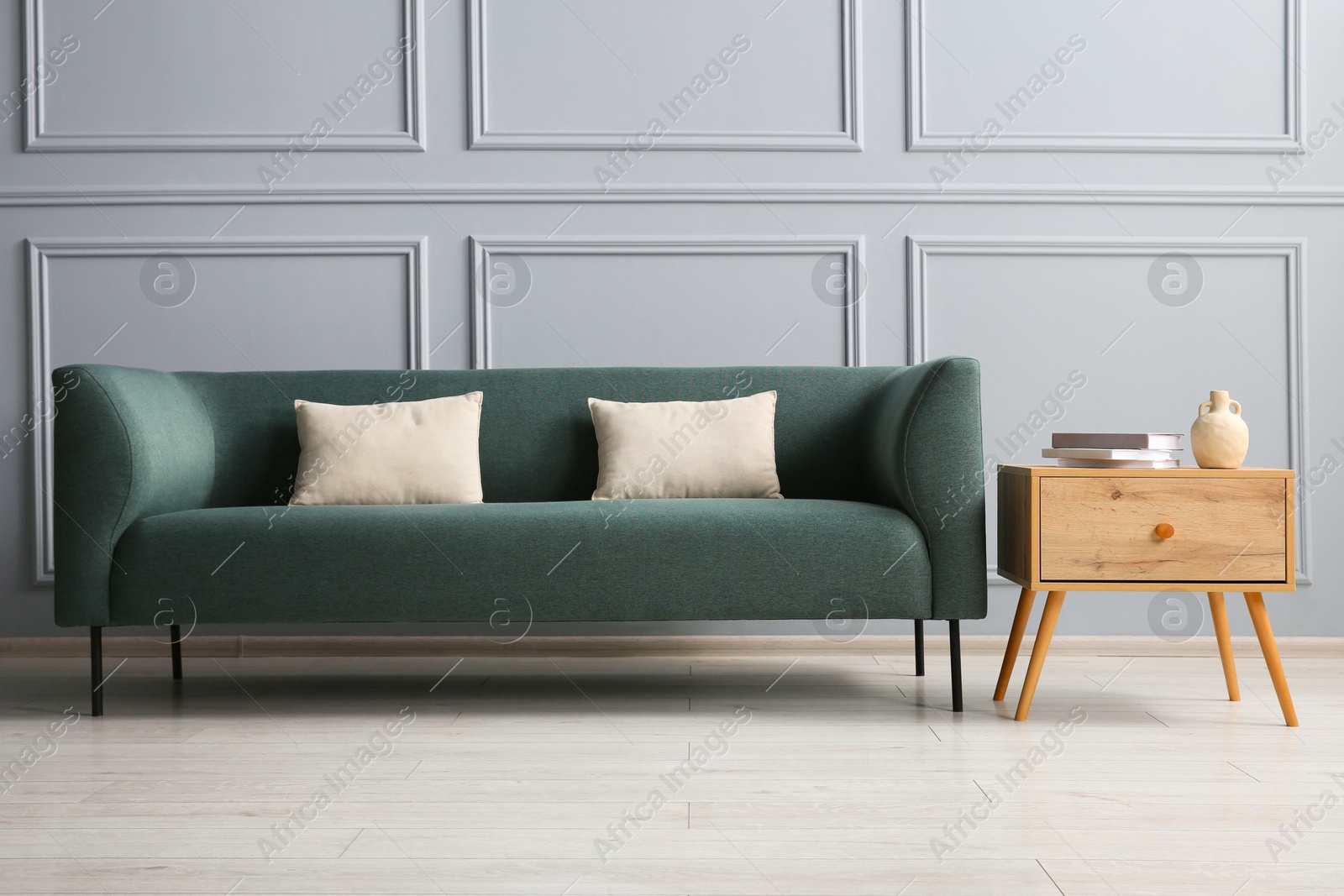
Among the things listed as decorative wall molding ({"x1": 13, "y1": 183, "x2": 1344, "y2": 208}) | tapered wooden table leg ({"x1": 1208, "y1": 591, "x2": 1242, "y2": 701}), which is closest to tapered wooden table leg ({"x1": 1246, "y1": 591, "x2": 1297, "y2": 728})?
tapered wooden table leg ({"x1": 1208, "y1": 591, "x2": 1242, "y2": 701})

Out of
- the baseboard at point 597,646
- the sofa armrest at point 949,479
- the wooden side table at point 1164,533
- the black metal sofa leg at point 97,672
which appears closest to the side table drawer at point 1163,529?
the wooden side table at point 1164,533

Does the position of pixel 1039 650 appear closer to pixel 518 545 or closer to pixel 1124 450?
pixel 1124 450

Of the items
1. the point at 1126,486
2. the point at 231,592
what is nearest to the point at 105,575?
the point at 231,592

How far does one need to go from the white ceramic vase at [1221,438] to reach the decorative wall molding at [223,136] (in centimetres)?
215

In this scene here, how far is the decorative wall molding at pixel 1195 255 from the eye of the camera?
116 inches

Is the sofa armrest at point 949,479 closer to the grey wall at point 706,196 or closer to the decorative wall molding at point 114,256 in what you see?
the grey wall at point 706,196

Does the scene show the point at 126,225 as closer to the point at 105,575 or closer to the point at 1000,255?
the point at 105,575

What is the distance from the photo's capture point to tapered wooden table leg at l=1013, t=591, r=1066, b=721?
205cm

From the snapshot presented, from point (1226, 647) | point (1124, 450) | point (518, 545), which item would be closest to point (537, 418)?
point (518, 545)

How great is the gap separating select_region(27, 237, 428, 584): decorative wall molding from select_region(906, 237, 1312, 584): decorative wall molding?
141cm

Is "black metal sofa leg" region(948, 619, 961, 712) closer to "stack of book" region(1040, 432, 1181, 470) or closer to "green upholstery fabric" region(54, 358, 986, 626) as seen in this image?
"green upholstery fabric" region(54, 358, 986, 626)

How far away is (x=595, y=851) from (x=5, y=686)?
6.16 feet

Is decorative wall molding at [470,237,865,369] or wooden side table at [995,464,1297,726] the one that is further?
decorative wall molding at [470,237,865,369]

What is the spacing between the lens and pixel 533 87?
2.96 m
